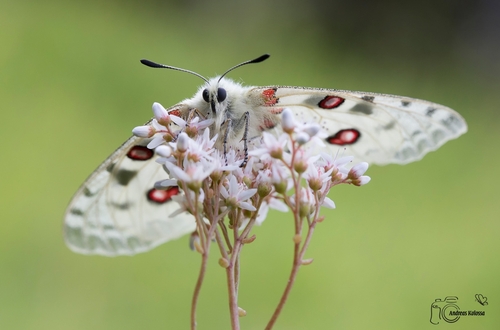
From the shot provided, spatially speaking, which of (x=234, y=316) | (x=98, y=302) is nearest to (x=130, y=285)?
(x=98, y=302)

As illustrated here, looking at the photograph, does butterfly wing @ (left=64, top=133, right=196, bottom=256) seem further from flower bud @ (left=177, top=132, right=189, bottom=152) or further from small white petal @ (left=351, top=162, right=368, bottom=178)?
small white petal @ (left=351, top=162, right=368, bottom=178)

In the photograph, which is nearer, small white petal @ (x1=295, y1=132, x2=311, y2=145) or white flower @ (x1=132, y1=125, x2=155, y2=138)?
small white petal @ (x1=295, y1=132, x2=311, y2=145)

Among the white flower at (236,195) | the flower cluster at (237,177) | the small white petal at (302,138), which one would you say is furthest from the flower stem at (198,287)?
the small white petal at (302,138)

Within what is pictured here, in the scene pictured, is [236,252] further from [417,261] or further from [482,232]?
[482,232]

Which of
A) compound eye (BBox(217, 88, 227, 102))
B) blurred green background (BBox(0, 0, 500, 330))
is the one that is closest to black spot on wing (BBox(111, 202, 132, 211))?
compound eye (BBox(217, 88, 227, 102))

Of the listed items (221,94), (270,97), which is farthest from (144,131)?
(270,97)

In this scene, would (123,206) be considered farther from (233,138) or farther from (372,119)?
(372,119)
